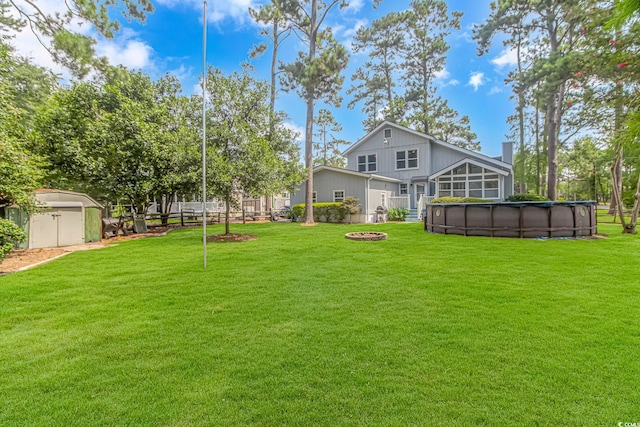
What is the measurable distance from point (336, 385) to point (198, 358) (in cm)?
133

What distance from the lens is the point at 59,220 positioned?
29.5 ft

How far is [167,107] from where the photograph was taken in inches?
575

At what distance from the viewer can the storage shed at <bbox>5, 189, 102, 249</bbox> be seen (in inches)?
326

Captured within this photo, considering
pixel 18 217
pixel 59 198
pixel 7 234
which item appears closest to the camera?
pixel 7 234

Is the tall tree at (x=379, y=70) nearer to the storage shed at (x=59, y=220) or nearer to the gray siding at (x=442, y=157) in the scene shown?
the gray siding at (x=442, y=157)

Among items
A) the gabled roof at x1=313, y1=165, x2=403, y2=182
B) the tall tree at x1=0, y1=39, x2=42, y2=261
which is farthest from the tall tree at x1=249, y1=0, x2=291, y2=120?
the tall tree at x1=0, y1=39, x2=42, y2=261

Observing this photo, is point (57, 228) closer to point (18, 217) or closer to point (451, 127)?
point (18, 217)

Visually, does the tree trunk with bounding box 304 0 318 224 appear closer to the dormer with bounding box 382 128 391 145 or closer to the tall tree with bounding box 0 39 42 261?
the dormer with bounding box 382 128 391 145

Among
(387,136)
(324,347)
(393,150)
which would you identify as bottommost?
(324,347)

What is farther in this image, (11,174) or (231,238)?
(231,238)

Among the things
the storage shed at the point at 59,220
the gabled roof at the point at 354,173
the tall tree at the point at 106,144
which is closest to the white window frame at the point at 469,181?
the gabled roof at the point at 354,173

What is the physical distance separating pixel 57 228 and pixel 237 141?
6336mm

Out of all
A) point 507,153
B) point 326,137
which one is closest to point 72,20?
point 507,153

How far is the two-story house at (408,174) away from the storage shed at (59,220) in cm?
1221
